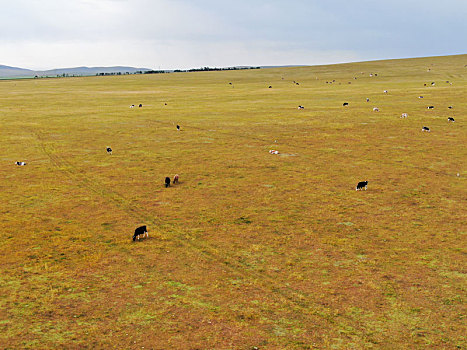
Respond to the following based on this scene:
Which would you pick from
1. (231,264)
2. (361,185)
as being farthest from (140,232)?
(361,185)

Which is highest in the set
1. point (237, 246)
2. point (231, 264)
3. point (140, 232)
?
point (140, 232)

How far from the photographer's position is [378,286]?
40.8 ft

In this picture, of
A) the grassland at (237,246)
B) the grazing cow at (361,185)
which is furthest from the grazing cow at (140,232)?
the grazing cow at (361,185)

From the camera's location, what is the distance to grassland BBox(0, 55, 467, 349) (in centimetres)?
1053

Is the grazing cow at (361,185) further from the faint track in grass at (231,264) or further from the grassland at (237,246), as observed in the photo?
the faint track in grass at (231,264)

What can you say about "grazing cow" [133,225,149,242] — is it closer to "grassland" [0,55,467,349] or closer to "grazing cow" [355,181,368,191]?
"grassland" [0,55,467,349]

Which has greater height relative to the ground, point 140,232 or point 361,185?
point 361,185

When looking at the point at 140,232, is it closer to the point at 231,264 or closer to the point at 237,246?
the point at 237,246

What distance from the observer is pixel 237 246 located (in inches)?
607

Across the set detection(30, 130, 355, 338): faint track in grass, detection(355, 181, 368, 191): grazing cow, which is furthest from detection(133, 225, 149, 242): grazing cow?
detection(355, 181, 368, 191): grazing cow

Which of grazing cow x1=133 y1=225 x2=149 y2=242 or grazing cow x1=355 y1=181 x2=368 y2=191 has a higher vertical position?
grazing cow x1=355 y1=181 x2=368 y2=191

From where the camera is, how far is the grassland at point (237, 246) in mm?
10531

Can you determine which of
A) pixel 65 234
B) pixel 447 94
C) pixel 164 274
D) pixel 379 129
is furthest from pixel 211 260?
pixel 447 94

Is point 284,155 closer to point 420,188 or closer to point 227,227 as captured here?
point 420,188
